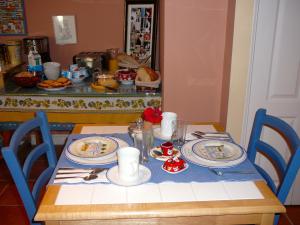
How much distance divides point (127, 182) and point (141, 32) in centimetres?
194

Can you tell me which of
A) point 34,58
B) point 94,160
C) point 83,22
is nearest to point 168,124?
point 94,160

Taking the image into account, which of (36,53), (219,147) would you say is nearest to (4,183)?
(36,53)

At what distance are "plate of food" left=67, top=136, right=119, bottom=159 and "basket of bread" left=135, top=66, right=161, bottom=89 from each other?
1.00 meters

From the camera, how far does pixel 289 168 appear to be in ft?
4.64

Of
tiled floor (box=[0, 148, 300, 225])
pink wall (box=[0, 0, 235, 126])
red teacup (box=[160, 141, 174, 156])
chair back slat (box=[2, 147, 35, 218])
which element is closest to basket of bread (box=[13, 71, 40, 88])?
tiled floor (box=[0, 148, 300, 225])

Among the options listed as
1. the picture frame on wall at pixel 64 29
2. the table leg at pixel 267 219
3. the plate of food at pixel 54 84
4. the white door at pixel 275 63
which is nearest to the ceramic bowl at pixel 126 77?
the plate of food at pixel 54 84

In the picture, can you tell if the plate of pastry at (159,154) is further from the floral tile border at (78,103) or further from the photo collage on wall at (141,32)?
the photo collage on wall at (141,32)

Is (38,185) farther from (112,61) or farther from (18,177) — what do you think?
(112,61)

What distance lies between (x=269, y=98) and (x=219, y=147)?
820 mm

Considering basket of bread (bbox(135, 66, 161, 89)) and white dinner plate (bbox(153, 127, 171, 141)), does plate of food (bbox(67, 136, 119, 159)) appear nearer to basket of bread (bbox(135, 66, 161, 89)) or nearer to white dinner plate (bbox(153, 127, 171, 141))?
white dinner plate (bbox(153, 127, 171, 141))

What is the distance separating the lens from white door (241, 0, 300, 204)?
209 centimetres

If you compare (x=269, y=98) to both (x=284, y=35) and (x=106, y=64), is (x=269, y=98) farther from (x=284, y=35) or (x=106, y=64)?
(x=106, y=64)

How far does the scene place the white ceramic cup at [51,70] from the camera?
2805 mm

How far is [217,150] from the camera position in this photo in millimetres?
1600
